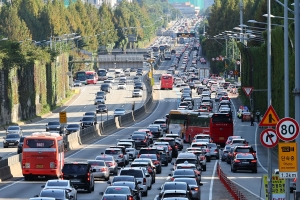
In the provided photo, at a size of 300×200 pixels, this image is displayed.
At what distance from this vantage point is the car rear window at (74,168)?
49281 millimetres

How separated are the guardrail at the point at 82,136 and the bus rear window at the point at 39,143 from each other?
11.5 feet

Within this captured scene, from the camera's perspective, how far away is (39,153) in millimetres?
52688

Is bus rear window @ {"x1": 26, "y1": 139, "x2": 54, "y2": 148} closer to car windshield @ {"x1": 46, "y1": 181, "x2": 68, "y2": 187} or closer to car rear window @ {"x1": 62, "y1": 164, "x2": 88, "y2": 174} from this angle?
car rear window @ {"x1": 62, "y1": 164, "x2": 88, "y2": 174}

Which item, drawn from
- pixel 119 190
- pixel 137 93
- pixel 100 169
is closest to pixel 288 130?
pixel 119 190

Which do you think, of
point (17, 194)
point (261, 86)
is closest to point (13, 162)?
point (17, 194)

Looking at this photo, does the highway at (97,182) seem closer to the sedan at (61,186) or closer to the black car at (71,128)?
the black car at (71,128)

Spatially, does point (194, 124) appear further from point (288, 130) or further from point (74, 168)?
point (288, 130)

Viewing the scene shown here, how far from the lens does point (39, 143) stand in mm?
52656

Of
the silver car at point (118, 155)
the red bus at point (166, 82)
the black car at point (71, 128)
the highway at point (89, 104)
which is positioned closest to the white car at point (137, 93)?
the highway at point (89, 104)

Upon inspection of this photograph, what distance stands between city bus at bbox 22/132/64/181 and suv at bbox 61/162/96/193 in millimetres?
3306

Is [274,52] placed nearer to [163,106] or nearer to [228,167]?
[228,167]

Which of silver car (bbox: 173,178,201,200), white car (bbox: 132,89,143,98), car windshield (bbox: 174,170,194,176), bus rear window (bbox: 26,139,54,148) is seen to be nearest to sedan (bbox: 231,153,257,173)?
car windshield (bbox: 174,170,194,176)

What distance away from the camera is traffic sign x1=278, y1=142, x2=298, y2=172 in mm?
26234

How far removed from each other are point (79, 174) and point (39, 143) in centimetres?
421
